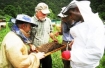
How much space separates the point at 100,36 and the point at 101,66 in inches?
164

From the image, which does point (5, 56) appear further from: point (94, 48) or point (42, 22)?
point (42, 22)

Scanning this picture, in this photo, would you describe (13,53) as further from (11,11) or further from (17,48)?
(11,11)

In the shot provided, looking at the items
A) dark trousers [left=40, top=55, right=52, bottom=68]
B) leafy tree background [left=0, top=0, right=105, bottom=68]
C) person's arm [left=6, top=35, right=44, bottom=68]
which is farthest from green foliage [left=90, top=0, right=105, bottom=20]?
person's arm [left=6, top=35, right=44, bottom=68]

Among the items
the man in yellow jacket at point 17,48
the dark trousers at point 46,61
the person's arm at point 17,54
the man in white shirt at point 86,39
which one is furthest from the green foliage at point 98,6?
the man in white shirt at point 86,39

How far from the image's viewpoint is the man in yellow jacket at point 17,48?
4.46 m

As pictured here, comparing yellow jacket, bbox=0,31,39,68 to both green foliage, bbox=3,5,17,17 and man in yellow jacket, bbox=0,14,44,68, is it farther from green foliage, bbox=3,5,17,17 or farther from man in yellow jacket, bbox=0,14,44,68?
green foliage, bbox=3,5,17,17

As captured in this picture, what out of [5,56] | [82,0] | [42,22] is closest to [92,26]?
[82,0]

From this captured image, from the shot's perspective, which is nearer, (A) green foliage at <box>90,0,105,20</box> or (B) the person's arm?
(B) the person's arm

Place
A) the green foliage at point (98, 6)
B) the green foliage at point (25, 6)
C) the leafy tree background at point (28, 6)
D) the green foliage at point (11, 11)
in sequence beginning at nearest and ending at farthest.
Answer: the green foliage at point (11, 11) < the leafy tree background at point (28, 6) < the green foliage at point (25, 6) < the green foliage at point (98, 6)

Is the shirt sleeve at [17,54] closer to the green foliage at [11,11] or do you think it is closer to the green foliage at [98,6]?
the green foliage at [11,11]

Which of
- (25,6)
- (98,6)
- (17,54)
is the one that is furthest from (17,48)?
(98,6)

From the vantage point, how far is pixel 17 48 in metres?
4.46

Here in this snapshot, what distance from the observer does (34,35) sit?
6562 mm

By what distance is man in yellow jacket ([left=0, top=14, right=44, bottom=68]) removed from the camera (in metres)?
4.46
